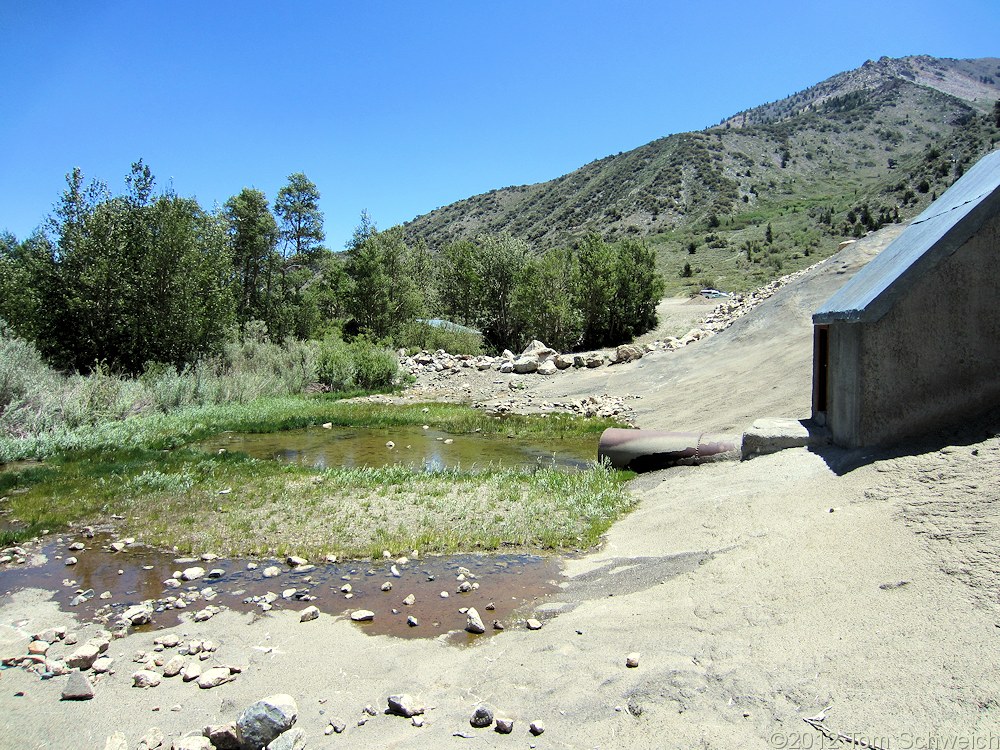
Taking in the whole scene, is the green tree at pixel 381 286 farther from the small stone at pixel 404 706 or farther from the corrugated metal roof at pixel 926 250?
the small stone at pixel 404 706

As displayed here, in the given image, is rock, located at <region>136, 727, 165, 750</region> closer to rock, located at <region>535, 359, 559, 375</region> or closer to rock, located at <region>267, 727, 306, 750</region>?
rock, located at <region>267, 727, 306, 750</region>

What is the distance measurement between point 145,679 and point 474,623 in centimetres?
282

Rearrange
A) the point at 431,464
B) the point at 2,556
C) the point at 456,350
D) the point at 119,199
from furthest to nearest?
the point at 456,350 → the point at 119,199 → the point at 431,464 → the point at 2,556

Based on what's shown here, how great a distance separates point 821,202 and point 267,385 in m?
69.3

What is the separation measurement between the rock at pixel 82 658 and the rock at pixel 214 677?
3.45 ft

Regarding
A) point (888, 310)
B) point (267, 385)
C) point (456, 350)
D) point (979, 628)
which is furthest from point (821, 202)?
point (979, 628)

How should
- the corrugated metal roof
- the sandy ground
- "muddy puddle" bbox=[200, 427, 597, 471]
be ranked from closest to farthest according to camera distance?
the sandy ground
the corrugated metal roof
"muddy puddle" bbox=[200, 427, 597, 471]

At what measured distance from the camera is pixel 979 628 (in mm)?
4055

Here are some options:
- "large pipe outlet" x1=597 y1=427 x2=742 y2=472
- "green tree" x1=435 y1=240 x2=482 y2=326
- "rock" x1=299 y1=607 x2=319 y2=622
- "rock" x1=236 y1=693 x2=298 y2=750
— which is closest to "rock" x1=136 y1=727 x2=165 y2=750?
"rock" x1=236 y1=693 x2=298 y2=750

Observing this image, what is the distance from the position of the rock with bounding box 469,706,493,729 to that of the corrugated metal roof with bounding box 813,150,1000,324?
6.29 m

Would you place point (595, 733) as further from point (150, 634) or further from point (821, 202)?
point (821, 202)

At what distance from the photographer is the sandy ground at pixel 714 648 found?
388cm

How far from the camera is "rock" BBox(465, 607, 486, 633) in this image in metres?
6.15

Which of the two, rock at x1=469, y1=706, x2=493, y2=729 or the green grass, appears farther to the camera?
the green grass
